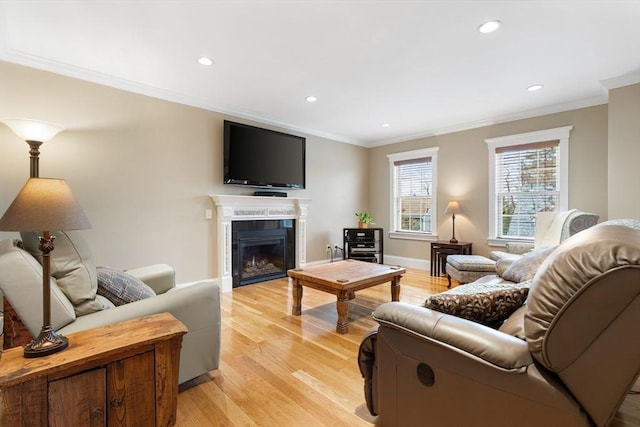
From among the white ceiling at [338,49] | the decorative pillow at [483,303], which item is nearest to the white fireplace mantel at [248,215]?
the white ceiling at [338,49]

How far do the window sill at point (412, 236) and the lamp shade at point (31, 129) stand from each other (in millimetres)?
5139

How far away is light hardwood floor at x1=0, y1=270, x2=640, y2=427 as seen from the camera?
1589 millimetres

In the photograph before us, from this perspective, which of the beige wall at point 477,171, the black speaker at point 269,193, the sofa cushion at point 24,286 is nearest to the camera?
the sofa cushion at point 24,286

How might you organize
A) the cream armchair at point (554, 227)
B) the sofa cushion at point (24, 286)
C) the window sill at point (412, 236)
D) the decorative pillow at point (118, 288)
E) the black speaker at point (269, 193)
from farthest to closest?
the window sill at point (412, 236) < the black speaker at point (269, 193) < the cream armchair at point (554, 227) < the decorative pillow at point (118, 288) < the sofa cushion at point (24, 286)

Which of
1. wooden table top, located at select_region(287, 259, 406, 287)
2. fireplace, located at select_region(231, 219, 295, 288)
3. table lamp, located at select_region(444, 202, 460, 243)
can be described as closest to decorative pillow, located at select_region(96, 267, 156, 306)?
wooden table top, located at select_region(287, 259, 406, 287)

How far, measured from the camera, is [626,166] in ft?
10.4

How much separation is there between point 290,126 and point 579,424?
4.69 m

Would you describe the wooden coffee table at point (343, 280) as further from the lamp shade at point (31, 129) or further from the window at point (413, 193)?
the window at point (413, 193)

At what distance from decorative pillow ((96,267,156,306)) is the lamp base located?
1.76 ft

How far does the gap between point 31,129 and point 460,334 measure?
3.28 metres

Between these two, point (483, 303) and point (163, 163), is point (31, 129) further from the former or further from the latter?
point (483, 303)

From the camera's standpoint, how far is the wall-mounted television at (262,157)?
4117mm

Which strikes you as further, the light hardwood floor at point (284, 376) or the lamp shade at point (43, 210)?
the light hardwood floor at point (284, 376)

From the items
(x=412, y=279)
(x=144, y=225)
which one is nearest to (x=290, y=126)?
(x=144, y=225)
